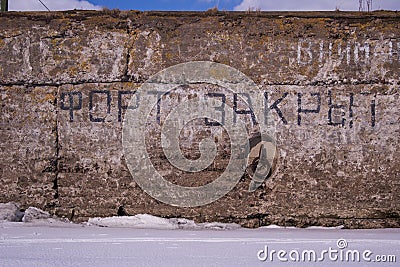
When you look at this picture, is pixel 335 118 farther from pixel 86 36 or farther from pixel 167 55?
pixel 86 36

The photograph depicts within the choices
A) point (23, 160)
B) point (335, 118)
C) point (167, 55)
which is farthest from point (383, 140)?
point (23, 160)

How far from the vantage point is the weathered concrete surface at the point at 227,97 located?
4426mm

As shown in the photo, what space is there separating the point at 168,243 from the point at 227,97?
4.90 feet

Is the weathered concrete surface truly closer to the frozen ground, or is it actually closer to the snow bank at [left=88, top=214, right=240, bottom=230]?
the snow bank at [left=88, top=214, right=240, bottom=230]

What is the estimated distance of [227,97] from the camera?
14.7 feet

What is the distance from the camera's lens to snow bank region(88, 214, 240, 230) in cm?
432

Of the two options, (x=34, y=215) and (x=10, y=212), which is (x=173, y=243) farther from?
(x=10, y=212)

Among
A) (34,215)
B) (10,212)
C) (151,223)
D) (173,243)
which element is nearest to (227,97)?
(151,223)

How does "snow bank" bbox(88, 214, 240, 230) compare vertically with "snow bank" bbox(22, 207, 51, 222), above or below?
below

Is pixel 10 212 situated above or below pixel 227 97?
below

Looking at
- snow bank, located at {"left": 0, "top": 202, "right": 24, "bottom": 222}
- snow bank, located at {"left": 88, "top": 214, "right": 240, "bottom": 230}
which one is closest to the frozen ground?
snow bank, located at {"left": 88, "top": 214, "right": 240, "bottom": 230}

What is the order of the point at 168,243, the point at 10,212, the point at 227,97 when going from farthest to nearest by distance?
the point at 227,97 → the point at 10,212 → the point at 168,243

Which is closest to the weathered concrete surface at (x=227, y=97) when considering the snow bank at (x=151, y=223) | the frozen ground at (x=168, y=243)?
the snow bank at (x=151, y=223)

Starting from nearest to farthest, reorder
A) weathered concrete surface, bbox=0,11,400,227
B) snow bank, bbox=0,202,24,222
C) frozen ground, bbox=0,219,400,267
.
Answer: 1. frozen ground, bbox=0,219,400,267
2. snow bank, bbox=0,202,24,222
3. weathered concrete surface, bbox=0,11,400,227
